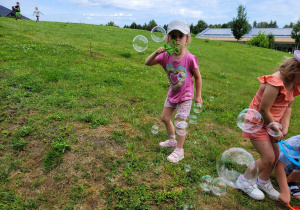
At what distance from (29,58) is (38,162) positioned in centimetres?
563

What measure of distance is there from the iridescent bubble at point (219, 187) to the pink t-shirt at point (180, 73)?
133 centimetres

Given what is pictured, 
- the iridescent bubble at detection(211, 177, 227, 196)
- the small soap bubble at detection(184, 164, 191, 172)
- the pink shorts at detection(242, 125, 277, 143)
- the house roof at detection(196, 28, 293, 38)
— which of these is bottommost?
the iridescent bubble at detection(211, 177, 227, 196)

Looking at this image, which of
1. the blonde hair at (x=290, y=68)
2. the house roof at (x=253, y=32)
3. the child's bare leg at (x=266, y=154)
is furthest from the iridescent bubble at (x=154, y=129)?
the house roof at (x=253, y=32)

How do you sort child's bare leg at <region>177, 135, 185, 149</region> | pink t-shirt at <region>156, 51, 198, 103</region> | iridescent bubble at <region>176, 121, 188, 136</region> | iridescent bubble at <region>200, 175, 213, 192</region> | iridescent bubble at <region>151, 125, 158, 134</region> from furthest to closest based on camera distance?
iridescent bubble at <region>151, 125, 158, 134</region>
child's bare leg at <region>177, 135, 185, 149</region>
iridescent bubble at <region>176, 121, 188, 136</region>
pink t-shirt at <region>156, 51, 198, 103</region>
iridescent bubble at <region>200, 175, 213, 192</region>

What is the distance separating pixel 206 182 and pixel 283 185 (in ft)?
3.54

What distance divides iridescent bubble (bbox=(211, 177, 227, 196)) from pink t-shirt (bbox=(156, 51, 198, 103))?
133cm

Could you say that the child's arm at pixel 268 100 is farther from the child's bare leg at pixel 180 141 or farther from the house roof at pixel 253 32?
the house roof at pixel 253 32

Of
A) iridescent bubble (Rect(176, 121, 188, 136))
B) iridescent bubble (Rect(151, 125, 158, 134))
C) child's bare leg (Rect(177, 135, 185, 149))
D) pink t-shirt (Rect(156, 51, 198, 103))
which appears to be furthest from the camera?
iridescent bubble (Rect(151, 125, 158, 134))

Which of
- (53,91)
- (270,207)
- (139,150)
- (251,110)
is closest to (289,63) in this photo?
(251,110)

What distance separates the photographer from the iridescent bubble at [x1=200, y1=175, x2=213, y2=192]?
3.08 meters

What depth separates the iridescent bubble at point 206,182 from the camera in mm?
3080

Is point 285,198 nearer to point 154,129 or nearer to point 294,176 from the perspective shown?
point 294,176

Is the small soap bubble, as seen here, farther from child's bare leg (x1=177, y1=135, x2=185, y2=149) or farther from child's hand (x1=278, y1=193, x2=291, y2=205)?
child's hand (x1=278, y1=193, x2=291, y2=205)

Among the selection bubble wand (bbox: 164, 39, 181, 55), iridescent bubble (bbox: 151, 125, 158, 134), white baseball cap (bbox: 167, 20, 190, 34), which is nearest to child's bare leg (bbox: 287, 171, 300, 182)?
iridescent bubble (bbox: 151, 125, 158, 134)
